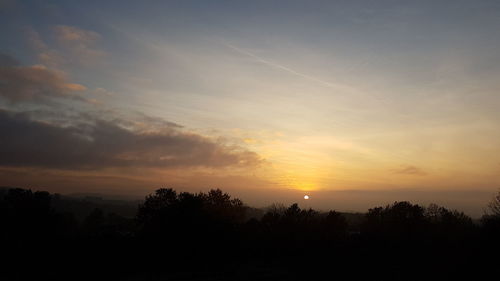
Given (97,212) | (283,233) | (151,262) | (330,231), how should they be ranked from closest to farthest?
→ (151,262) → (283,233) → (330,231) → (97,212)

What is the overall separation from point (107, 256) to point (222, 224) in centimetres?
1688

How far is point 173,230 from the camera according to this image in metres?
47.3

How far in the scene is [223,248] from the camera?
47812mm

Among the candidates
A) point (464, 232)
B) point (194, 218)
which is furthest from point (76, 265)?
point (464, 232)

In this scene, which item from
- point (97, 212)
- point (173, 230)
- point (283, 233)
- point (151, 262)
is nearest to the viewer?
point (151, 262)

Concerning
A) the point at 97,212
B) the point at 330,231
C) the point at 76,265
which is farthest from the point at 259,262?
the point at 97,212

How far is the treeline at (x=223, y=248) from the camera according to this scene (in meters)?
35.9

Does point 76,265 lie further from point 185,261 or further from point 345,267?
point 345,267

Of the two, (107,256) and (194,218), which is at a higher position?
(194,218)

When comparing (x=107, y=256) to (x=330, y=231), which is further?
(x=330, y=231)

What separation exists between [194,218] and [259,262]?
1145 centimetres

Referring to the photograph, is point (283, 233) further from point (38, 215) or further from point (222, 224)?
point (38, 215)

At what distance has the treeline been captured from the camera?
118ft

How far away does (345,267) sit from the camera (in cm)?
3806
